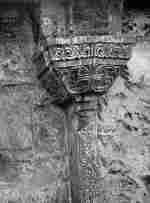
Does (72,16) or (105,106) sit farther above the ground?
(72,16)

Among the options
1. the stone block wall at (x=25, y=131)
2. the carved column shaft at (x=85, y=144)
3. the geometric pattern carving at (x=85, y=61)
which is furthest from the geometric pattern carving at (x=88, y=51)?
the stone block wall at (x=25, y=131)

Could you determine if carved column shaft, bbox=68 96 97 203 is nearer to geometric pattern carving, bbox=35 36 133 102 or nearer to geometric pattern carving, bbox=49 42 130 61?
geometric pattern carving, bbox=35 36 133 102

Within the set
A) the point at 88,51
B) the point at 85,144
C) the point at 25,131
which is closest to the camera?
the point at 88,51

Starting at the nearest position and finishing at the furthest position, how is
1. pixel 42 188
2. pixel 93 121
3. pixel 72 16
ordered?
pixel 72 16, pixel 93 121, pixel 42 188

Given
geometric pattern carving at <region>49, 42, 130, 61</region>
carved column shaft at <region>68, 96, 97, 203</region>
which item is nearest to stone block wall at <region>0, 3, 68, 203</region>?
carved column shaft at <region>68, 96, 97, 203</region>

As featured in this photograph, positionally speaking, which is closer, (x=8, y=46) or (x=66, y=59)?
(x=66, y=59)

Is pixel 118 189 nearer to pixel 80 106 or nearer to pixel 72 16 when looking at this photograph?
pixel 80 106

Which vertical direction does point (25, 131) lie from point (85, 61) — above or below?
below

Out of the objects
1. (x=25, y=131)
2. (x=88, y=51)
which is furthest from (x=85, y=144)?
(x=88, y=51)

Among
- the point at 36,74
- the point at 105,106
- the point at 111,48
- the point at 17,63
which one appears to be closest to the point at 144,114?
the point at 105,106

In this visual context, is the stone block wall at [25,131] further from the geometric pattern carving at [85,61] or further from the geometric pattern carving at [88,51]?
the geometric pattern carving at [88,51]

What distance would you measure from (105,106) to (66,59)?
0.48 m

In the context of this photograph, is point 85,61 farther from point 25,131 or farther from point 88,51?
point 25,131

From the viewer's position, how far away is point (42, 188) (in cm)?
218
